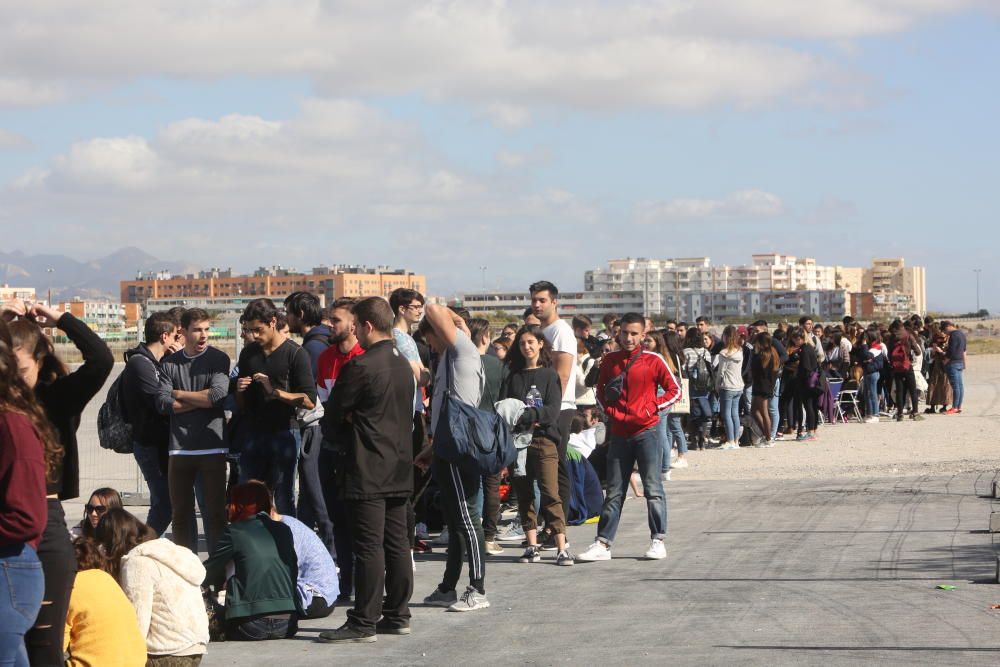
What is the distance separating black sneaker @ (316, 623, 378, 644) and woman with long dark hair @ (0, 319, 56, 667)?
307 cm

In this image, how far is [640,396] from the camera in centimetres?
1005

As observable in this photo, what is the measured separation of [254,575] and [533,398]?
3.09 m

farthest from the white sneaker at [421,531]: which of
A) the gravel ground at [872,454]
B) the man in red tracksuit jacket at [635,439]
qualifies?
the gravel ground at [872,454]

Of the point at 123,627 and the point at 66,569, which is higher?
the point at 66,569

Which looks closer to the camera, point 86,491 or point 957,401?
point 86,491

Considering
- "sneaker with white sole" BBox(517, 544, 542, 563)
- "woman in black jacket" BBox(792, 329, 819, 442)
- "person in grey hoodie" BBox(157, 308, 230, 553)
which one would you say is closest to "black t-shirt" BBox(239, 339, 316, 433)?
"person in grey hoodie" BBox(157, 308, 230, 553)

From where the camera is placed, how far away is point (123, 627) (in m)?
5.47

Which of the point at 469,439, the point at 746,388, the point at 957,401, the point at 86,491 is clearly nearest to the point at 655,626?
the point at 469,439

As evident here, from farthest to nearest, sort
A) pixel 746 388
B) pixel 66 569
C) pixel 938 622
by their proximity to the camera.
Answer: pixel 746 388 → pixel 938 622 → pixel 66 569

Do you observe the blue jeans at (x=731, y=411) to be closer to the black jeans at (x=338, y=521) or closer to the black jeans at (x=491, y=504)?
the black jeans at (x=491, y=504)

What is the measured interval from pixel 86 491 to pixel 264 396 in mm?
7479

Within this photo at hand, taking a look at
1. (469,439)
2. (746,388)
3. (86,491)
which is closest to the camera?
(469,439)

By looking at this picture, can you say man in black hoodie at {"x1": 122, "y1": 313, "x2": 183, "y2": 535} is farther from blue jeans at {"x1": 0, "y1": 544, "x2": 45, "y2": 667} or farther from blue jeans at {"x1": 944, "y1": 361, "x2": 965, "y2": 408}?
blue jeans at {"x1": 944, "y1": 361, "x2": 965, "y2": 408}

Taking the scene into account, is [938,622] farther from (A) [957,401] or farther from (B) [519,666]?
(A) [957,401]
